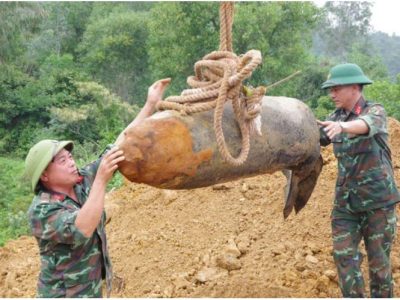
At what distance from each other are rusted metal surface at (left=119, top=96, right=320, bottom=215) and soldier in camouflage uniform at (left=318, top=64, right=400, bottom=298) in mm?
687

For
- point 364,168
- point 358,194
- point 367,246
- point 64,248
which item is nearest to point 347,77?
point 364,168

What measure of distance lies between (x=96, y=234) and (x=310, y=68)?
19.4m

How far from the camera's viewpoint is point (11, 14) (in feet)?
55.3

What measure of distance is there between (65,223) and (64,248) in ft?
0.71

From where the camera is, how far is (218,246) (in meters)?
5.05

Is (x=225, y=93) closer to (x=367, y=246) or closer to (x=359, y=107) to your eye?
(x=359, y=107)

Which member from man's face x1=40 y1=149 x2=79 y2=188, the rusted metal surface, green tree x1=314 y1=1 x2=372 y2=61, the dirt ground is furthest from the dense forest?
green tree x1=314 y1=1 x2=372 y2=61

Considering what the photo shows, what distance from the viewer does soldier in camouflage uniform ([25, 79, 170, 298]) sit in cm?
247

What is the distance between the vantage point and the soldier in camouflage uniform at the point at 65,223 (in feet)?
8.09

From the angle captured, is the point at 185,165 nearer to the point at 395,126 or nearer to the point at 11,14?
the point at 395,126

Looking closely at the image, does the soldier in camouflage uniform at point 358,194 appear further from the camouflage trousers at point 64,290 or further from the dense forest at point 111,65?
the dense forest at point 111,65

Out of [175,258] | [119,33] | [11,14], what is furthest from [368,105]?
[119,33]

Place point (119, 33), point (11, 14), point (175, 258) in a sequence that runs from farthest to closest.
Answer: point (119, 33) < point (11, 14) < point (175, 258)

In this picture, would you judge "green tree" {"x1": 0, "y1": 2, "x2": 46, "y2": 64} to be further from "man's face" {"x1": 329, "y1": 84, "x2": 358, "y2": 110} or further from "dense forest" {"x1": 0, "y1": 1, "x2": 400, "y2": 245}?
"man's face" {"x1": 329, "y1": 84, "x2": 358, "y2": 110}
